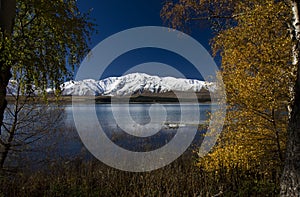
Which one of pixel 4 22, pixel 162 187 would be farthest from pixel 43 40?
pixel 162 187

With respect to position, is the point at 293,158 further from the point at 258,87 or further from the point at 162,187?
the point at 162,187

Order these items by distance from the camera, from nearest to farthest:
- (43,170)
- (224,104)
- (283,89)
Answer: (283,89) → (224,104) → (43,170)

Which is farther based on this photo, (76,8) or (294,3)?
(76,8)

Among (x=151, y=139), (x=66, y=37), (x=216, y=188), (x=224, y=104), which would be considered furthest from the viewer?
(x=151, y=139)

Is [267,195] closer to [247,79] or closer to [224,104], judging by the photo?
[224,104]

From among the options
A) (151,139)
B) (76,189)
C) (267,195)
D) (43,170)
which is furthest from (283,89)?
(151,139)

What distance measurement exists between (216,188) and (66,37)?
6.41m

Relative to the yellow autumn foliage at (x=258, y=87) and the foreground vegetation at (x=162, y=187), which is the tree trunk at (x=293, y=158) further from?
the foreground vegetation at (x=162, y=187)

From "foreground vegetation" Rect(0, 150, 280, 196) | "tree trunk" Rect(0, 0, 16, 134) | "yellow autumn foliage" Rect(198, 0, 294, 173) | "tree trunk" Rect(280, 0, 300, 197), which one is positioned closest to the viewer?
"tree trunk" Rect(280, 0, 300, 197)

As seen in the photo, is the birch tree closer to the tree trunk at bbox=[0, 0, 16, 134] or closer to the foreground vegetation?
the tree trunk at bbox=[0, 0, 16, 134]

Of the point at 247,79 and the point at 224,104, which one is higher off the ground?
the point at 247,79

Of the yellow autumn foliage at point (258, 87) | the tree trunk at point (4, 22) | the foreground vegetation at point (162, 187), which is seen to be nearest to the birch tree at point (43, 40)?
the tree trunk at point (4, 22)

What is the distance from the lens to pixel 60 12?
5559 mm

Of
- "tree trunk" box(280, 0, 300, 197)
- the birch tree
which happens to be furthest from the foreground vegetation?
the birch tree
